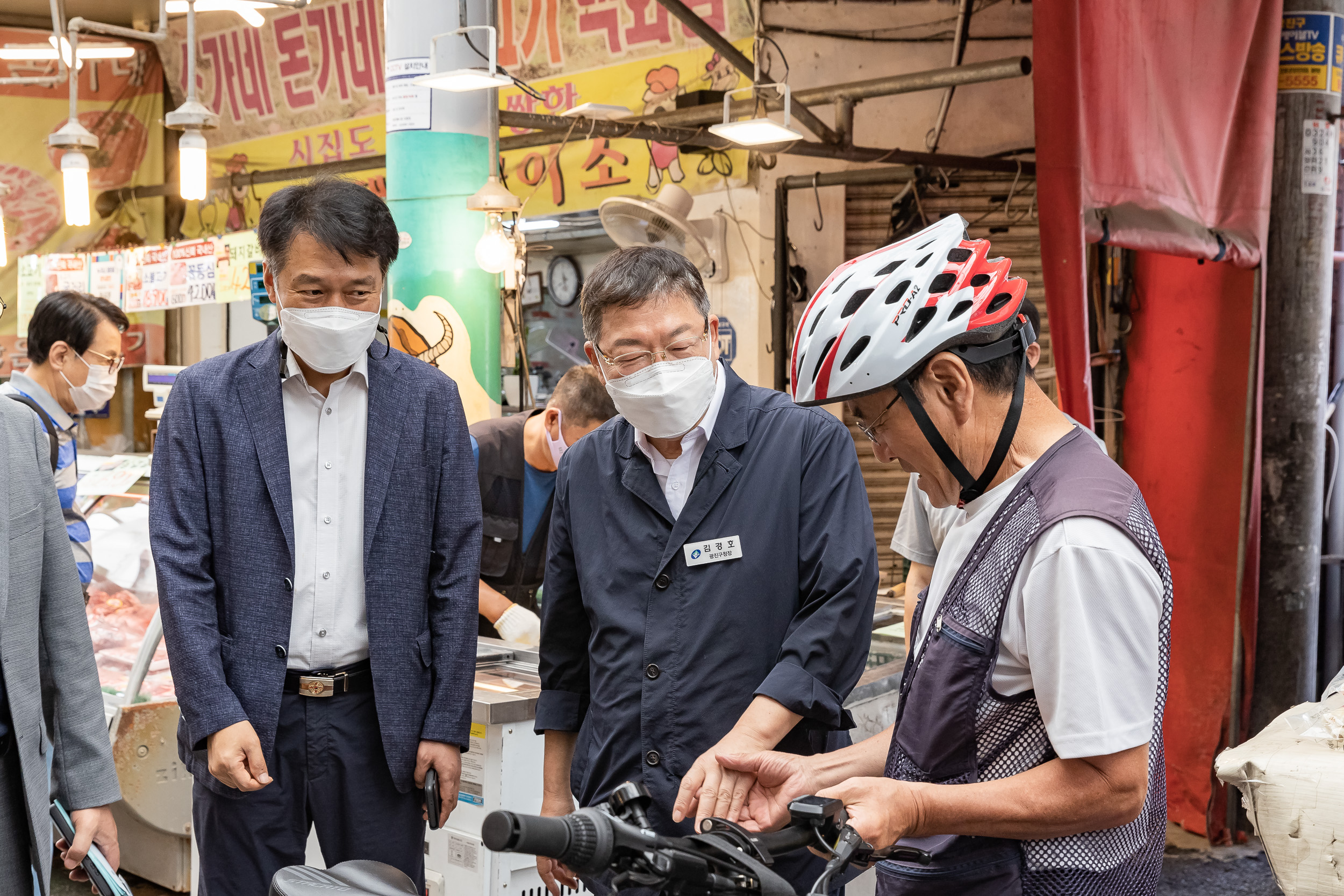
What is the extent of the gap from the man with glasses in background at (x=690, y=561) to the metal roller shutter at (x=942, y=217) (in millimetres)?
4992

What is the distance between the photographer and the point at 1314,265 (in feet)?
16.3

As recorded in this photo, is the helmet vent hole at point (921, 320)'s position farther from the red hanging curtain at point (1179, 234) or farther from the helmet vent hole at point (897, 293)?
the red hanging curtain at point (1179, 234)

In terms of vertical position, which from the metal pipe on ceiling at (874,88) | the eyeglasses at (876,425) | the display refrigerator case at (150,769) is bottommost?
the display refrigerator case at (150,769)

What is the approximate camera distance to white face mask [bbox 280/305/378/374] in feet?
7.44

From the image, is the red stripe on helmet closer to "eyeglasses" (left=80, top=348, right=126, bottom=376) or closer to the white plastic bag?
the white plastic bag

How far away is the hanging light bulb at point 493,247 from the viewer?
4.58 metres

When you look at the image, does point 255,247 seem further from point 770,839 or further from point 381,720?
point 770,839

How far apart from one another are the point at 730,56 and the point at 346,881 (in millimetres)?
5690

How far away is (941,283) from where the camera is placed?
5.01ft

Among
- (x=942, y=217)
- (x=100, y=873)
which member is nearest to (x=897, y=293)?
(x=100, y=873)

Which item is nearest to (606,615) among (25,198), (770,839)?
(770,839)

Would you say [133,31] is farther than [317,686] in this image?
Yes

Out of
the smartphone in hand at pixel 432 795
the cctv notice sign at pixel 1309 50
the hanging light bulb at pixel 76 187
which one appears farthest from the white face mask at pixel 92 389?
the cctv notice sign at pixel 1309 50

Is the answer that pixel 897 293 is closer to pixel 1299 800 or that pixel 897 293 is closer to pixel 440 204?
pixel 1299 800
